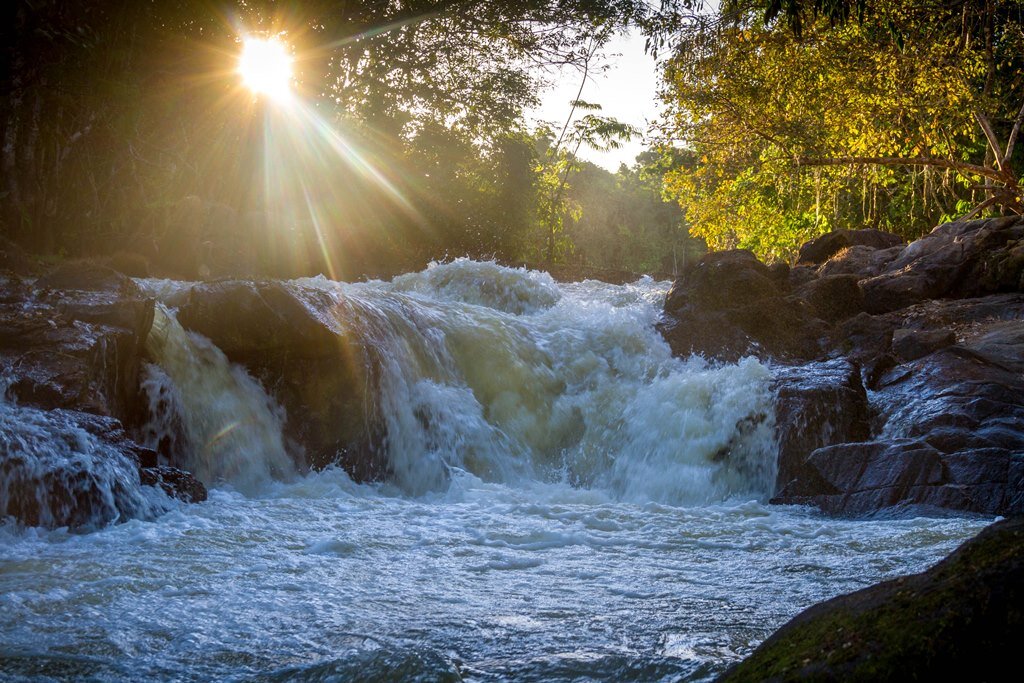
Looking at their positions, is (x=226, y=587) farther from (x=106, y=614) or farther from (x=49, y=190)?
(x=49, y=190)

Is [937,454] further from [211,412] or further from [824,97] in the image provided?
[824,97]

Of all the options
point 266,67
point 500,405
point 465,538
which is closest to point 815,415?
point 500,405

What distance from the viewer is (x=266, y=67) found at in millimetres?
18141

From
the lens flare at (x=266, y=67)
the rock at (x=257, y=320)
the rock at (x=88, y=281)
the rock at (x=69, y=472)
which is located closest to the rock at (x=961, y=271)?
the rock at (x=257, y=320)

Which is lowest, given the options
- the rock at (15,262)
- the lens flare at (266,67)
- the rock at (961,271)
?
the rock at (15,262)

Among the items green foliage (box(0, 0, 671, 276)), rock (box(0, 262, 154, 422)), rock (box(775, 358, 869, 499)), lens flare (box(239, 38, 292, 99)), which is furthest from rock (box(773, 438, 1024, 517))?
lens flare (box(239, 38, 292, 99))

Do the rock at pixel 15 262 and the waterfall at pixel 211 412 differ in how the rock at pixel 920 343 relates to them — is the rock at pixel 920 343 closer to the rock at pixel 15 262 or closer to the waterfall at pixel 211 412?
the waterfall at pixel 211 412

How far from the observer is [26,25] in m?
10.8

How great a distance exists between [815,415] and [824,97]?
817cm

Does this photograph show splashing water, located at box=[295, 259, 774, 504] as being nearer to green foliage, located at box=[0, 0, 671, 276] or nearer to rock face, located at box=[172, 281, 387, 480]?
rock face, located at box=[172, 281, 387, 480]

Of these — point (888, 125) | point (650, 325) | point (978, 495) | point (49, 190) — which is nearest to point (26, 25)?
point (49, 190)

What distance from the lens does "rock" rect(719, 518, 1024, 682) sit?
1882 mm

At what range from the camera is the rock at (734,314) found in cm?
1209

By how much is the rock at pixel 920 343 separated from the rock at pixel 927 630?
9058 mm
